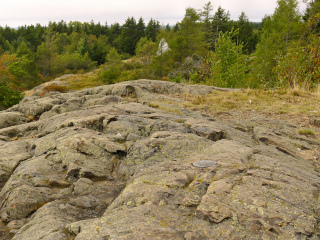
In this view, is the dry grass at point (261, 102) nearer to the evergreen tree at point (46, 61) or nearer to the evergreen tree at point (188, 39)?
the evergreen tree at point (188, 39)

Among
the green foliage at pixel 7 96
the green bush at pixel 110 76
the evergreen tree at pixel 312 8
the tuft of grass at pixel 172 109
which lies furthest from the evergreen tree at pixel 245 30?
the tuft of grass at pixel 172 109

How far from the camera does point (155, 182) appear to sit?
168 inches

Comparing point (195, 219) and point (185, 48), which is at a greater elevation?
point (185, 48)

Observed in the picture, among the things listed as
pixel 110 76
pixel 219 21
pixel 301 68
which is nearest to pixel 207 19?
pixel 219 21

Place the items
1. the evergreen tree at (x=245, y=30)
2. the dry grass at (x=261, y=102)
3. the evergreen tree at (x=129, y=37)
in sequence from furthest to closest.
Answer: the evergreen tree at (x=129, y=37) → the evergreen tree at (x=245, y=30) → the dry grass at (x=261, y=102)

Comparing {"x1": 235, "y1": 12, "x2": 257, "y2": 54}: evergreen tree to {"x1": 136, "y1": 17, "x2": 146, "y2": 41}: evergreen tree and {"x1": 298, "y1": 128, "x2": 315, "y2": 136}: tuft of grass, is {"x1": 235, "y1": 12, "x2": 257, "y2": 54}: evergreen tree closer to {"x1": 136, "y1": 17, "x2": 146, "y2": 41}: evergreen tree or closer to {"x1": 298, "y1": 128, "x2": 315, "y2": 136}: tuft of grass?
{"x1": 136, "y1": 17, "x2": 146, "y2": 41}: evergreen tree

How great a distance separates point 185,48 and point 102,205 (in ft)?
172

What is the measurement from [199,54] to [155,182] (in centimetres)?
5191

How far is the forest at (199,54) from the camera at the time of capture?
51.6 ft

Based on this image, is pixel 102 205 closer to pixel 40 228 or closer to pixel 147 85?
pixel 40 228

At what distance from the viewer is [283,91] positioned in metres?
13.0

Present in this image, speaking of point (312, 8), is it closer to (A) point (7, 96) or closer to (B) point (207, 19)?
(B) point (207, 19)

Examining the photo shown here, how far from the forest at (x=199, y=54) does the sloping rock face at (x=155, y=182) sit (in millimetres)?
9459

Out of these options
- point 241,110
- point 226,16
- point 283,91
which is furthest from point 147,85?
point 226,16
